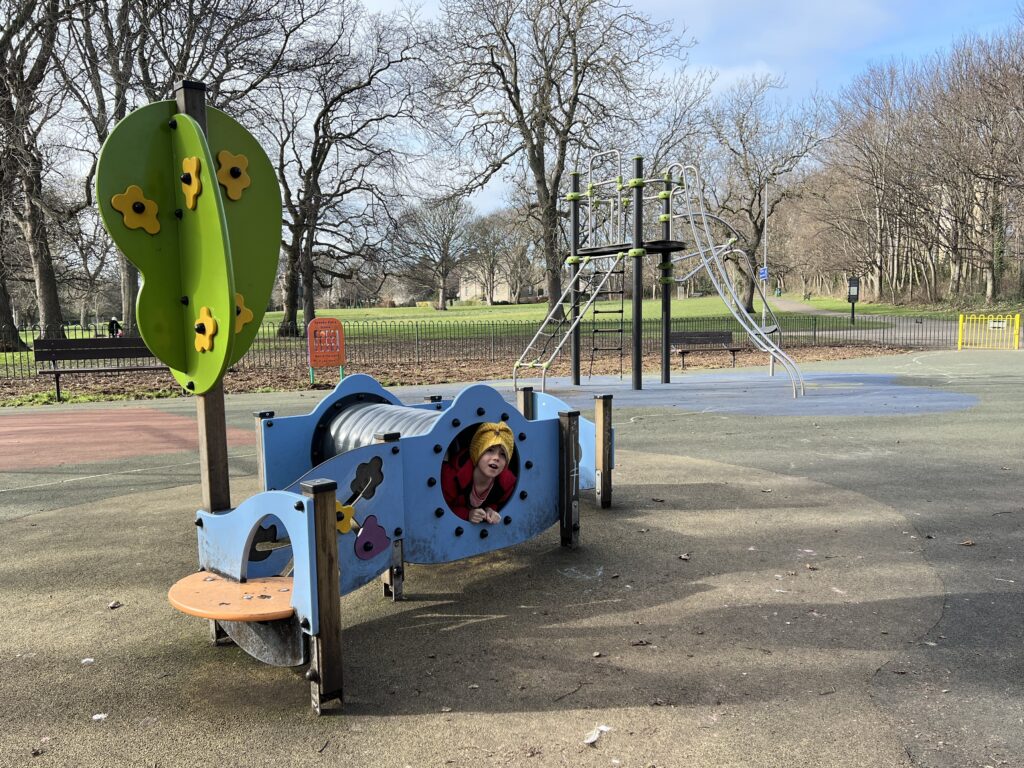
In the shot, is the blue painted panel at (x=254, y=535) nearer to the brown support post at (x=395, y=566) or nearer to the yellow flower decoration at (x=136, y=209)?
the brown support post at (x=395, y=566)

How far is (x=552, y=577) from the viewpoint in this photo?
4.50m

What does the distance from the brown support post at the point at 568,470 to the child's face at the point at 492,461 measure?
62 centimetres

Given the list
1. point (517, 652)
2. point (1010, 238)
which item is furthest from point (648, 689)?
point (1010, 238)

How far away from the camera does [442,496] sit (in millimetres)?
4223

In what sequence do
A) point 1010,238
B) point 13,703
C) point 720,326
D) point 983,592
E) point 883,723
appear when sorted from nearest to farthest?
point 883,723, point 13,703, point 983,592, point 720,326, point 1010,238

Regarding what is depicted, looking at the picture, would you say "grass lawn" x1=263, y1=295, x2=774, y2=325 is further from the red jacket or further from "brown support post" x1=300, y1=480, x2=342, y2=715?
"brown support post" x1=300, y1=480, x2=342, y2=715

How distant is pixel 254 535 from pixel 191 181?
1606 mm

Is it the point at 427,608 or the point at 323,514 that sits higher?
the point at 323,514

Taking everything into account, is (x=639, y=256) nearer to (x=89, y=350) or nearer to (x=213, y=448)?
(x=213, y=448)

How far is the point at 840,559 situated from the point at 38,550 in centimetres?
521

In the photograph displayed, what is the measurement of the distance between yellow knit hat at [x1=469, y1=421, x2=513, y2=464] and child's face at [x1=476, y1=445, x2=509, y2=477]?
23mm

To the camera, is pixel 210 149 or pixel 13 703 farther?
pixel 210 149

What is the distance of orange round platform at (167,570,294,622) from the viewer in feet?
10.2

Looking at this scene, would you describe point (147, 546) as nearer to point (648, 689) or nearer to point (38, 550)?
point (38, 550)
